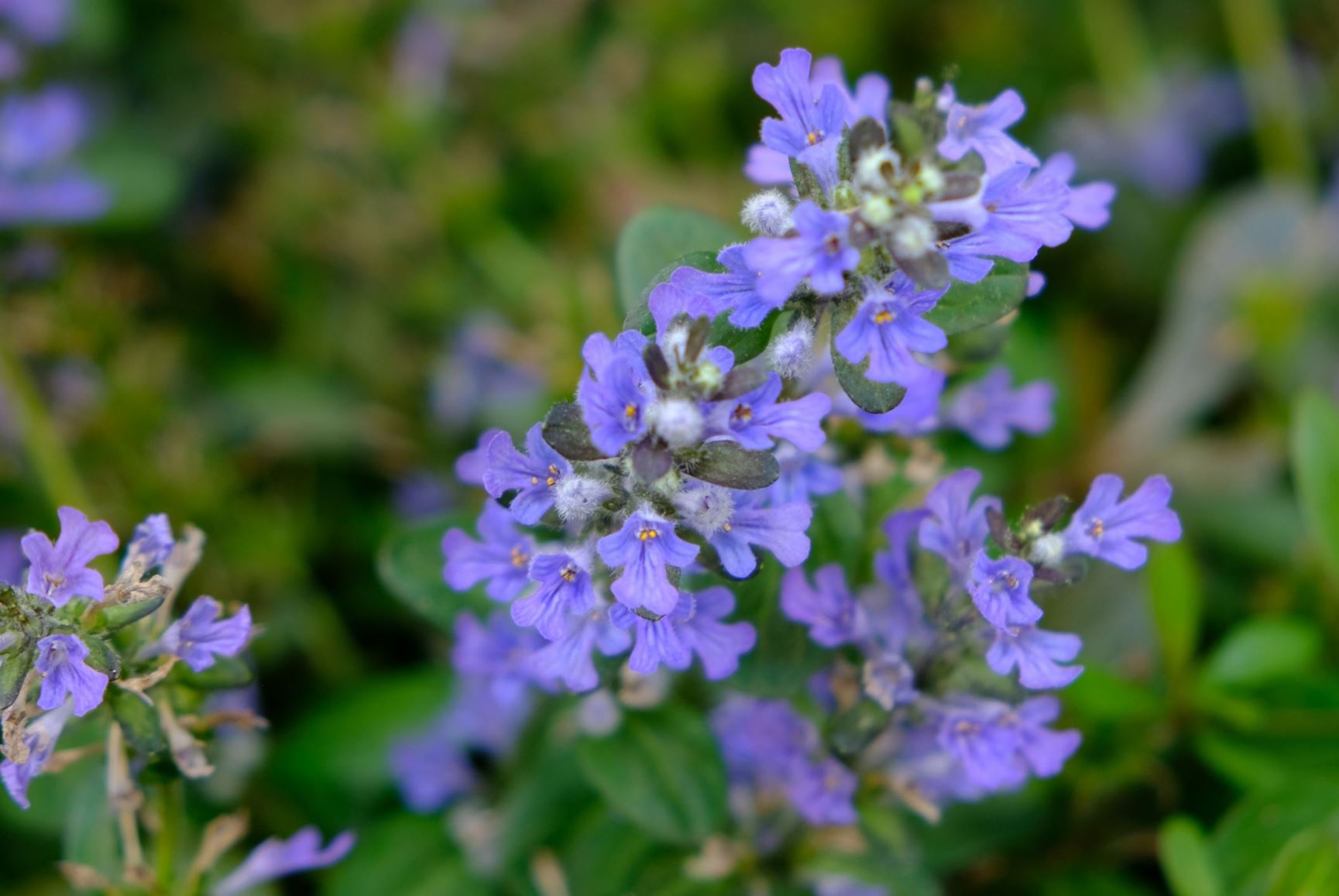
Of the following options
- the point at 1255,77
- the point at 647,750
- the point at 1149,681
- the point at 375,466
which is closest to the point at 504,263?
the point at 375,466

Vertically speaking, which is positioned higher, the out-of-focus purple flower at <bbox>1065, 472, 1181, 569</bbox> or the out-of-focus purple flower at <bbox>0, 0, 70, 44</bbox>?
the out-of-focus purple flower at <bbox>0, 0, 70, 44</bbox>

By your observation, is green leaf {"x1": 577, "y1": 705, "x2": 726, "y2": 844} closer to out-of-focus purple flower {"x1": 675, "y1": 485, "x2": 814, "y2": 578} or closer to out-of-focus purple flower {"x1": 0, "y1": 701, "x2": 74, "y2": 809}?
out-of-focus purple flower {"x1": 675, "y1": 485, "x2": 814, "y2": 578}

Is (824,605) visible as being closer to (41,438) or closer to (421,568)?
(421,568)

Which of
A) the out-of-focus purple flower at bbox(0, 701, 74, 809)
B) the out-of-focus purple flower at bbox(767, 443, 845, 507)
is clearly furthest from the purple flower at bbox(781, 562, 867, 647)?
the out-of-focus purple flower at bbox(0, 701, 74, 809)

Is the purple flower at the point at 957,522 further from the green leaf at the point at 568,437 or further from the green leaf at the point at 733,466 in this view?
the green leaf at the point at 568,437

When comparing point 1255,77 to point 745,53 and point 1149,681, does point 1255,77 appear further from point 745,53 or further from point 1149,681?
point 1149,681

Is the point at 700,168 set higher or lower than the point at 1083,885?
higher
